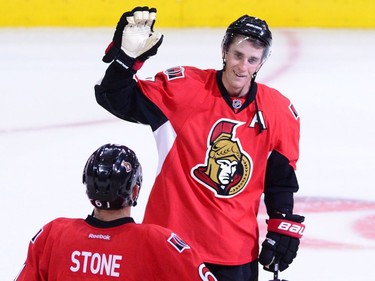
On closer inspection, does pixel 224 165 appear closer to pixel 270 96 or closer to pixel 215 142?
pixel 215 142

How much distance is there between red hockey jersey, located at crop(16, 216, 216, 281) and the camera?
93.4 inches

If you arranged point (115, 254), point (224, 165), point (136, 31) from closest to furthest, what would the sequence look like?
point (115, 254) → point (136, 31) → point (224, 165)

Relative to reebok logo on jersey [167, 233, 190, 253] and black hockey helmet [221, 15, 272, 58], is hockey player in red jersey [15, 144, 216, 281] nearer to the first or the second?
reebok logo on jersey [167, 233, 190, 253]

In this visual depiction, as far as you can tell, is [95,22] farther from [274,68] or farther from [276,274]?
[276,274]

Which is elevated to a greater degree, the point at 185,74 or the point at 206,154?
the point at 185,74

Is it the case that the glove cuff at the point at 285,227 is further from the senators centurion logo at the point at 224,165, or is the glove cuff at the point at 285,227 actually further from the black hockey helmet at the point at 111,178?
the black hockey helmet at the point at 111,178

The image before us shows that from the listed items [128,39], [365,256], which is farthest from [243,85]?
[365,256]

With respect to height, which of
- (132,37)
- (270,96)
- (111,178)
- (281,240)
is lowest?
(281,240)

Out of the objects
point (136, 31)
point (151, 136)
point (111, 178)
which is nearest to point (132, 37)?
point (136, 31)

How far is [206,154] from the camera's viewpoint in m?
3.24

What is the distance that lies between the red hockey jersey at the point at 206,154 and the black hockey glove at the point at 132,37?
→ 0.31 feet

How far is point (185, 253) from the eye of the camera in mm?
2412

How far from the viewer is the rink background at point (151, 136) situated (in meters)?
4.66

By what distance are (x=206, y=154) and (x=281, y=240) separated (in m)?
0.41
